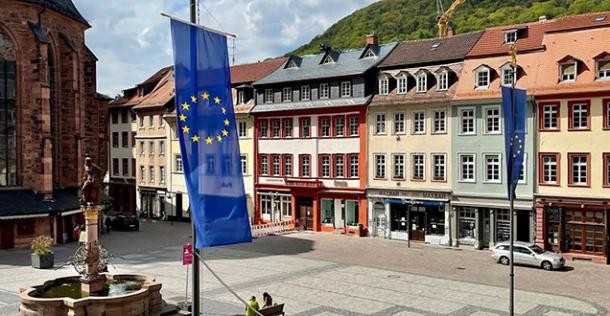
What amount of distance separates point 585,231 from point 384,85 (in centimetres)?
1514

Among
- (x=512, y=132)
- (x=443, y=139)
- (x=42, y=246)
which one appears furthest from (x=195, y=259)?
(x=443, y=139)

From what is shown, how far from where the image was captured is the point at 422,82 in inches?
1581

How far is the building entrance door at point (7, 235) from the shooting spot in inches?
1494

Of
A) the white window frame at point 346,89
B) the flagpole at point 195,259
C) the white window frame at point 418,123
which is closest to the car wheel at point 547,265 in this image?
the white window frame at point 418,123

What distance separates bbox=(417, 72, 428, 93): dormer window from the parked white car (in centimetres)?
1163

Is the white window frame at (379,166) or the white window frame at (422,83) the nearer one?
the white window frame at (422,83)

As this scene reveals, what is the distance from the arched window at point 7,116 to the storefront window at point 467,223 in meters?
27.0

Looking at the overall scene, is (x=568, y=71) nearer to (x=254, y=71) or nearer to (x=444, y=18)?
(x=254, y=71)

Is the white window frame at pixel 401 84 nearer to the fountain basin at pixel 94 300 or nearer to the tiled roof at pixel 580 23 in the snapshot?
the tiled roof at pixel 580 23

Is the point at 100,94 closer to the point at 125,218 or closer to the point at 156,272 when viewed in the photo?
the point at 125,218

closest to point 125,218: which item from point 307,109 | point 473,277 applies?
point 307,109

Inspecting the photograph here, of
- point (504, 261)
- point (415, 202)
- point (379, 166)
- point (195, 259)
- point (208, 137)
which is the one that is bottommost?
point (504, 261)

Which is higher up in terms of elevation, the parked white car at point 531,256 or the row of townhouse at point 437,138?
the row of townhouse at point 437,138

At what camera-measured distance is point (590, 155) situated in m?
33.2
